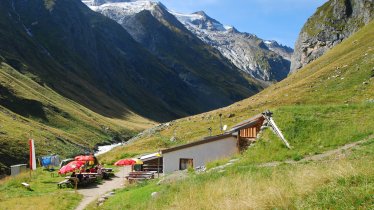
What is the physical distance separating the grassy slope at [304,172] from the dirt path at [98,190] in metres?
2.68

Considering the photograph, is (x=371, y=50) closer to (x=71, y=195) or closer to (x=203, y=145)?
(x=203, y=145)

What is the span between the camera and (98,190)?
41188 mm

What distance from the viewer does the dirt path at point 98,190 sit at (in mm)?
34938

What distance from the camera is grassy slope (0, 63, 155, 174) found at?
3705 inches

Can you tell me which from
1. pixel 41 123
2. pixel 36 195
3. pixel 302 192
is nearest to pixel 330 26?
pixel 41 123

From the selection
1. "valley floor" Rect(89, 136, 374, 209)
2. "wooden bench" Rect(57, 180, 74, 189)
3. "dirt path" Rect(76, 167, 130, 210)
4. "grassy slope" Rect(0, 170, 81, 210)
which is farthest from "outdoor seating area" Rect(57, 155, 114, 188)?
"valley floor" Rect(89, 136, 374, 209)

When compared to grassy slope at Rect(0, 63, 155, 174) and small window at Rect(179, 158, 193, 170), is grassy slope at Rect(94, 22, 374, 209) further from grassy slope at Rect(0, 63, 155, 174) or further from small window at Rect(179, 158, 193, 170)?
grassy slope at Rect(0, 63, 155, 174)

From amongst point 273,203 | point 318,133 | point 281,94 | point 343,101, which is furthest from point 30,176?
point 281,94

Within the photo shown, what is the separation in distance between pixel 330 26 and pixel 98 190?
126 metres

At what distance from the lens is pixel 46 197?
119 ft

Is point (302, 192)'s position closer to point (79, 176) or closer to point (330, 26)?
point (79, 176)

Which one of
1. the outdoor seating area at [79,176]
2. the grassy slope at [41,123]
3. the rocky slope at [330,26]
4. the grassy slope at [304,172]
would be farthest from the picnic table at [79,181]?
the rocky slope at [330,26]

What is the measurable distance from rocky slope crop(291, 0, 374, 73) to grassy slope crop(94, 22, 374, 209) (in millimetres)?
60899

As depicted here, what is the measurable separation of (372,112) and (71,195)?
25.3 m
